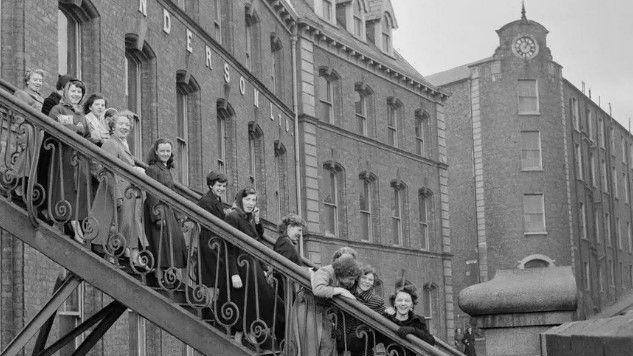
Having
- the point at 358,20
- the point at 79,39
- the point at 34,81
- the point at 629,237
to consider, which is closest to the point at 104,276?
the point at 34,81

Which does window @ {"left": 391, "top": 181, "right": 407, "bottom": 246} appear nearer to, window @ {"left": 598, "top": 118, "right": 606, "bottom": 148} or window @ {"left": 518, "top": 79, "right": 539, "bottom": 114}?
window @ {"left": 518, "top": 79, "right": 539, "bottom": 114}

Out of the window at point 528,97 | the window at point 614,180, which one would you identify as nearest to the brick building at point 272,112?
the window at point 528,97

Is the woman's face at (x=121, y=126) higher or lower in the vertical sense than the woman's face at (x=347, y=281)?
higher

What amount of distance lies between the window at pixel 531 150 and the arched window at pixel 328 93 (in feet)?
59.3

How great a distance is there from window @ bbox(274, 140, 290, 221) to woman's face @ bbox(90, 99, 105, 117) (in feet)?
59.8

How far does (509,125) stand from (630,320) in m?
47.4

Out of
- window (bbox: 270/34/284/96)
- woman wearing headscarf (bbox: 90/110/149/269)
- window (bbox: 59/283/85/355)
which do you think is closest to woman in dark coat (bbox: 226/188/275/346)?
woman wearing headscarf (bbox: 90/110/149/269)

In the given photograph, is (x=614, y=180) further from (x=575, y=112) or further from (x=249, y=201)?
(x=249, y=201)

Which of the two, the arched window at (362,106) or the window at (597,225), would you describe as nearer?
the arched window at (362,106)

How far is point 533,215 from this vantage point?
49.7 meters

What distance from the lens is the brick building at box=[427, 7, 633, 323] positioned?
163ft

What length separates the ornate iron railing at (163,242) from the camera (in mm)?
8914

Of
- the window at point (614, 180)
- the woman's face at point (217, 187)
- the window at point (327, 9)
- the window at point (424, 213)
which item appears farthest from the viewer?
the window at point (614, 180)

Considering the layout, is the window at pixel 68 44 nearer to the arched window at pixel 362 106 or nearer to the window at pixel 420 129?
the arched window at pixel 362 106
